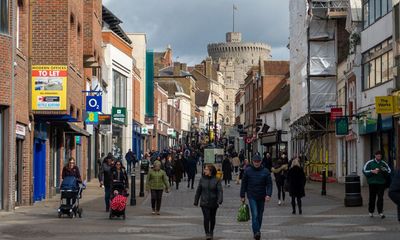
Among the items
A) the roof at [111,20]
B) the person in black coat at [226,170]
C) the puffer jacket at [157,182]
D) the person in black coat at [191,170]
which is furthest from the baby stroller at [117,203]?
the roof at [111,20]

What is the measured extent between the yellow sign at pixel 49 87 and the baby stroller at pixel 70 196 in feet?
13.2

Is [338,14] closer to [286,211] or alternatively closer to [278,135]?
[278,135]

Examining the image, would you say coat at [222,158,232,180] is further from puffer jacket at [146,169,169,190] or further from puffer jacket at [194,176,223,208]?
puffer jacket at [194,176,223,208]

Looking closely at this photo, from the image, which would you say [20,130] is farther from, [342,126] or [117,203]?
[342,126]

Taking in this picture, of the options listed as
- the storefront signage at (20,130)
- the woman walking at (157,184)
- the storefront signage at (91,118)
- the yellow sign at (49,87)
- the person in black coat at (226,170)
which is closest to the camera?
the woman walking at (157,184)

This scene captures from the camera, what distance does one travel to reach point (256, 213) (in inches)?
661

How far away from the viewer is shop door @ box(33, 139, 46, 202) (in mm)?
28648

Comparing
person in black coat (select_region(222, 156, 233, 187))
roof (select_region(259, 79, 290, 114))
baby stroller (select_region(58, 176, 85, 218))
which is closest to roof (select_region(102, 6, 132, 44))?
person in black coat (select_region(222, 156, 233, 187))

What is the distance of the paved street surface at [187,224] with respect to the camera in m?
17.9

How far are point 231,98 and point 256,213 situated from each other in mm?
181064

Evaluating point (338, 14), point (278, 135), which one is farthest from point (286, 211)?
point (278, 135)

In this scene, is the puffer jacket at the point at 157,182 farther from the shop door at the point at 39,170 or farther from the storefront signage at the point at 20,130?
the shop door at the point at 39,170

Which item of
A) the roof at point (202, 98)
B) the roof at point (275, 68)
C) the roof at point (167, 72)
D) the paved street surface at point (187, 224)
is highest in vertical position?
the roof at point (167, 72)

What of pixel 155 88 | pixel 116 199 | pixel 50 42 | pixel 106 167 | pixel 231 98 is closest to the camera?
pixel 116 199
